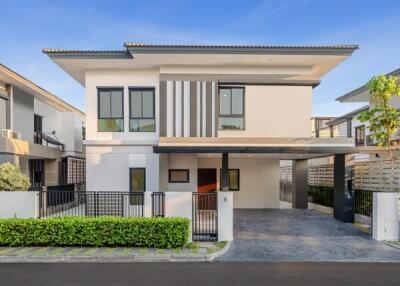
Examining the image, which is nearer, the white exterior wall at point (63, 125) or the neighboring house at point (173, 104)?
the neighboring house at point (173, 104)

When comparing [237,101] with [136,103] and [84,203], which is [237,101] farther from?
[84,203]

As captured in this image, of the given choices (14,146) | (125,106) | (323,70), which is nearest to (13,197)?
(14,146)

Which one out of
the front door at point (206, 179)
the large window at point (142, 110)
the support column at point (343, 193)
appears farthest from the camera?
the front door at point (206, 179)

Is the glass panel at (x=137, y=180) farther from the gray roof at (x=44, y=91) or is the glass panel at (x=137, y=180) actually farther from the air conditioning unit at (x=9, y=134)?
the gray roof at (x=44, y=91)

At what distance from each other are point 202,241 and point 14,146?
1056 cm

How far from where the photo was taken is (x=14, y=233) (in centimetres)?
895

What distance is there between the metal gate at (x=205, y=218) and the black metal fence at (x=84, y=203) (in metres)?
2.12

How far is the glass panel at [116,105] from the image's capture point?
14.2m

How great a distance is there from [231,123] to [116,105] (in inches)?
224

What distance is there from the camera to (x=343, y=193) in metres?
13.6

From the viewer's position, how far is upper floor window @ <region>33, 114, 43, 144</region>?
19583 mm

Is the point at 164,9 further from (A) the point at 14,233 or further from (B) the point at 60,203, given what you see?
(A) the point at 14,233

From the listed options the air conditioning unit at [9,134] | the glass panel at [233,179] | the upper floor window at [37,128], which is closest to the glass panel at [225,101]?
the glass panel at [233,179]

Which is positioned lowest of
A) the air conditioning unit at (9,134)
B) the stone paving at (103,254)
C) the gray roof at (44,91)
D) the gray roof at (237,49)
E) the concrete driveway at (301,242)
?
the concrete driveway at (301,242)
